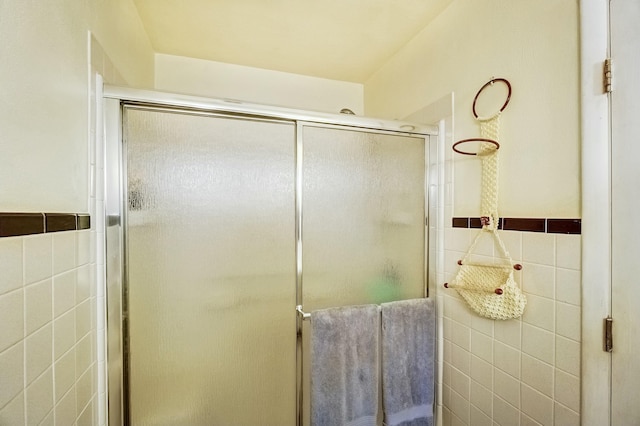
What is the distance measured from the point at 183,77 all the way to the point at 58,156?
4.29 feet

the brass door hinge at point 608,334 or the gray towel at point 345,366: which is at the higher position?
the brass door hinge at point 608,334

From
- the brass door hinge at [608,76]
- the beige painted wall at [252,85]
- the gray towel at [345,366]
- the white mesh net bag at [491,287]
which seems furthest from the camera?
the beige painted wall at [252,85]

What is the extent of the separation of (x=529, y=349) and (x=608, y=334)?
0.24 meters

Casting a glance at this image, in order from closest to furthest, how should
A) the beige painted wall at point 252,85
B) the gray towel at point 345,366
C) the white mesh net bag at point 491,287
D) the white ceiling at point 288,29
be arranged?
the white mesh net bag at point 491,287 < the gray towel at point 345,366 < the white ceiling at point 288,29 < the beige painted wall at point 252,85

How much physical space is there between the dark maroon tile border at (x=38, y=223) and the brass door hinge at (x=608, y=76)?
4.71ft

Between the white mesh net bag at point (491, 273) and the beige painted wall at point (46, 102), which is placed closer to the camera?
the beige painted wall at point (46, 102)

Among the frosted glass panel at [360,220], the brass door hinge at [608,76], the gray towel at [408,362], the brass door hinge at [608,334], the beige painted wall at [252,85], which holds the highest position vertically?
the beige painted wall at [252,85]

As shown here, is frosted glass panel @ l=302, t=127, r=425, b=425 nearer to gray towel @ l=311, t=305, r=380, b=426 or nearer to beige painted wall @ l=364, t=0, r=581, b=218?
gray towel @ l=311, t=305, r=380, b=426

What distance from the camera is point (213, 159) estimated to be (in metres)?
1.05

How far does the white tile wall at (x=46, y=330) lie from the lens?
1.75 ft

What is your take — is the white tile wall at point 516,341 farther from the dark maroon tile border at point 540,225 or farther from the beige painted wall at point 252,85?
the beige painted wall at point 252,85

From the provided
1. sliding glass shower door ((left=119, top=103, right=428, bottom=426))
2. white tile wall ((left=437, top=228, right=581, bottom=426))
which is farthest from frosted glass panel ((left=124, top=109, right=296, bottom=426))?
white tile wall ((left=437, top=228, right=581, bottom=426))

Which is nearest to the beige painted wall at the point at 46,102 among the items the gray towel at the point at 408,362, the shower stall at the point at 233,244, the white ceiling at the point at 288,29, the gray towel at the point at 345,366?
the shower stall at the point at 233,244

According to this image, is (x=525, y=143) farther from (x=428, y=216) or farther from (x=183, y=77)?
(x=183, y=77)
